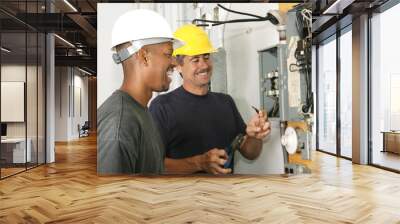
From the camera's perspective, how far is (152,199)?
15.8 feet

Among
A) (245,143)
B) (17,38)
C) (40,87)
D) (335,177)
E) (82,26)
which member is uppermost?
(82,26)

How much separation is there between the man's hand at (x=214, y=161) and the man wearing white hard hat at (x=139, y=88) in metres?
0.66

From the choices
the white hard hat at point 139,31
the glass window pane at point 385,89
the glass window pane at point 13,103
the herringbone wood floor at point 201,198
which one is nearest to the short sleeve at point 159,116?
the herringbone wood floor at point 201,198

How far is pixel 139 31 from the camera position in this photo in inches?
239

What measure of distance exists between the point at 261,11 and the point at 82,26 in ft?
14.6

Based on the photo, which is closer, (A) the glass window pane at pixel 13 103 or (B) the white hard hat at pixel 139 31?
(B) the white hard hat at pixel 139 31

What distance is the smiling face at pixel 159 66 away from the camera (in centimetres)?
610

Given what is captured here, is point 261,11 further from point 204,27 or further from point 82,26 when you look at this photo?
point 82,26

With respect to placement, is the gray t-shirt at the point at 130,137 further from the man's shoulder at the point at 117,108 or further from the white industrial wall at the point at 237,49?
the white industrial wall at the point at 237,49

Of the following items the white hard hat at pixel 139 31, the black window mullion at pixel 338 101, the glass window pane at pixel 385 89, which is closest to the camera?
the white hard hat at pixel 139 31

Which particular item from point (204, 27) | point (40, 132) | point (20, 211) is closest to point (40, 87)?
point (40, 132)

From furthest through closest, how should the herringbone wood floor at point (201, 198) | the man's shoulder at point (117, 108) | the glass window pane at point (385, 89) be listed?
1. the glass window pane at point (385, 89)
2. the man's shoulder at point (117, 108)
3. the herringbone wood floor at point (201, 198)

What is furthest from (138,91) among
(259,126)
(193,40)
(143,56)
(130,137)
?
(259,126)

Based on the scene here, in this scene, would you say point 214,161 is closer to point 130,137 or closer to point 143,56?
point 130,137
